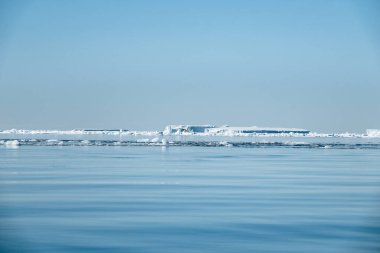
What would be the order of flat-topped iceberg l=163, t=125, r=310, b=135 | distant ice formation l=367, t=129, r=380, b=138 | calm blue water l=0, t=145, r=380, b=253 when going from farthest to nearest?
flat-topped iceberg l=163, t=125, r=310, b=135 → distant ice formation l=367, t=129, r=380, b=138 → calm blue water l=0, t=145, r=380, b=253

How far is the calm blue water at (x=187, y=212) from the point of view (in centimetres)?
770

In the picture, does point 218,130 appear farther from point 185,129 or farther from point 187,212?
point 187,212

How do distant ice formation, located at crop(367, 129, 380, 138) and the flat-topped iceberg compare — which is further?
the flat-topped iceberg

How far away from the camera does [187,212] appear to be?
10031 millimetres

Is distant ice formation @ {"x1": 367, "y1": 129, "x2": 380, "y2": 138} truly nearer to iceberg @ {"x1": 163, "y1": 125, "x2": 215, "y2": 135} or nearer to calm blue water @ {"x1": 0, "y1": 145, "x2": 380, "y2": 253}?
iceberg @ {"x1": 163, "y1": 125, "x2": 215, "y2": 135}

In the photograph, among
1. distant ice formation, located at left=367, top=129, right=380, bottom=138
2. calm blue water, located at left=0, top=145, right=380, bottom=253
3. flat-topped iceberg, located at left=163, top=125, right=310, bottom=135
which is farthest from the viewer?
flat-topped iceberg, located at left=163, top=125, right=310, bottom=135

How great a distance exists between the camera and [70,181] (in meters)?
14.7

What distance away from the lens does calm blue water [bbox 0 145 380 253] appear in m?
7.70

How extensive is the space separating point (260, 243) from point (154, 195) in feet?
15.4

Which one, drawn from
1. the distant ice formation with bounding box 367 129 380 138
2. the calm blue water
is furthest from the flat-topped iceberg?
the calm blue water

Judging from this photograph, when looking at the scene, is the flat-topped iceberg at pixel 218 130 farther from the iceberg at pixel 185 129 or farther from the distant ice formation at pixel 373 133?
the distant ice formation at pixel 373 133

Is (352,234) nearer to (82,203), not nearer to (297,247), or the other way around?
(297,247)

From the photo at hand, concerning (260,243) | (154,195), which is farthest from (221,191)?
(260,243)

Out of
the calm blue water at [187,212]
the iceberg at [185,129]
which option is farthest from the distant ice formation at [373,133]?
the calm blue water at [187,212]
